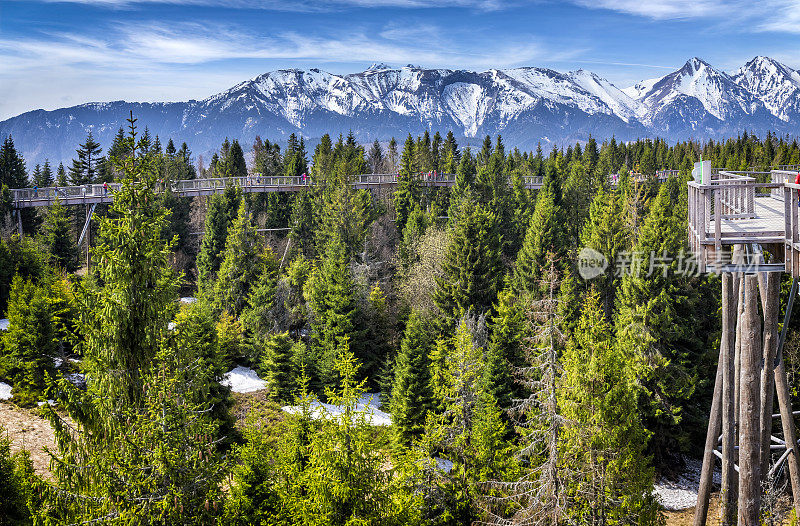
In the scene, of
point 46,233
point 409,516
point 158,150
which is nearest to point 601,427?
point 409,516

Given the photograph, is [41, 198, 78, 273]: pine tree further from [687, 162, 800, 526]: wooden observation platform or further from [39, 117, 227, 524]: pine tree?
[687, 162, 800, 526]: wooden observation platform

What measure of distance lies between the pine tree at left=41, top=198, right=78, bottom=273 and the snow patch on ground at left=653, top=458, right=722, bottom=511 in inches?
1674

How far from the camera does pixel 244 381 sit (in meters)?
36.9

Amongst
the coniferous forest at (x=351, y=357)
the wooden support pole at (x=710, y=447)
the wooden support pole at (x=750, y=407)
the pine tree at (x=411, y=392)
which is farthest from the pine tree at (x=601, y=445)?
the pine tree at (x=411, y=392)

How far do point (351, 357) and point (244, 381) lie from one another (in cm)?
1747

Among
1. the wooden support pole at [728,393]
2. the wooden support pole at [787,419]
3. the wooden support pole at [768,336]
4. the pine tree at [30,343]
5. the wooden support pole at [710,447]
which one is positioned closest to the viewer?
the wooden support pole at [768,336]

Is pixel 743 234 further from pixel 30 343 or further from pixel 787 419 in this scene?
pixel 30 343

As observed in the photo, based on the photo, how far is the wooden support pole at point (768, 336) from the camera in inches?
540

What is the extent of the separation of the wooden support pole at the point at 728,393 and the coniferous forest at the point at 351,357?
3.35 metres

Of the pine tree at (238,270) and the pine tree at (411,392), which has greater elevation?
the pine tree at (238,270)

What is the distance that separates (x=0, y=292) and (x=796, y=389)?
4689cm

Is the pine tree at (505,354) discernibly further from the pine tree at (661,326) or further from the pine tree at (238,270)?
the pine tree at (238,270)

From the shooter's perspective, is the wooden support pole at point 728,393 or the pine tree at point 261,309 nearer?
the wooden support pole at point 728,393

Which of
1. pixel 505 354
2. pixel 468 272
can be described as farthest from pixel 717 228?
pixel 468 272
